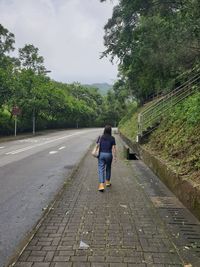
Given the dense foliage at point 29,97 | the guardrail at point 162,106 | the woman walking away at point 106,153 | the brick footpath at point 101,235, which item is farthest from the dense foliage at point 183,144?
the dense foliage at point 29,97

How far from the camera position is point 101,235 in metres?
5.40

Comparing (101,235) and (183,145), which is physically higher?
(183,145)

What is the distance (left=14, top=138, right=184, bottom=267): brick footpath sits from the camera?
4.43m

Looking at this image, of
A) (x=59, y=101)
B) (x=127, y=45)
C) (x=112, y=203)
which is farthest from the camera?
(x=59, y=101)

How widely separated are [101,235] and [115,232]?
29 centimetres

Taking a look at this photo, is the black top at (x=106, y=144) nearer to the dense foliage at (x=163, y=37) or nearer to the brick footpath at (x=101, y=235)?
the brick footpath at (x=101, y=235)

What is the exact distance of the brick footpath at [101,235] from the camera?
14.5 feet

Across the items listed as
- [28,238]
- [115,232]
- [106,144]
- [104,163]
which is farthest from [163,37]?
[28,238]

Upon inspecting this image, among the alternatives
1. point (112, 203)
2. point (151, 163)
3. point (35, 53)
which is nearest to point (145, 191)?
point (112, 203)

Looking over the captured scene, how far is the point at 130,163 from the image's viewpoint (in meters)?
15.1

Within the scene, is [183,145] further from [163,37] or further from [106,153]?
[163,37]

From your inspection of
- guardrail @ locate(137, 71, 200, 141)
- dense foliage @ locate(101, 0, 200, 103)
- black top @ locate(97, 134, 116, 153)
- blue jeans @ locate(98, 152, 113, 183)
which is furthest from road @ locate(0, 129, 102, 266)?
dense foliage @ locate(101, 0, 200, 103)

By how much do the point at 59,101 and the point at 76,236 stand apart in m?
48.9

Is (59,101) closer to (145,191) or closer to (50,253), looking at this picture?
(145,191)
